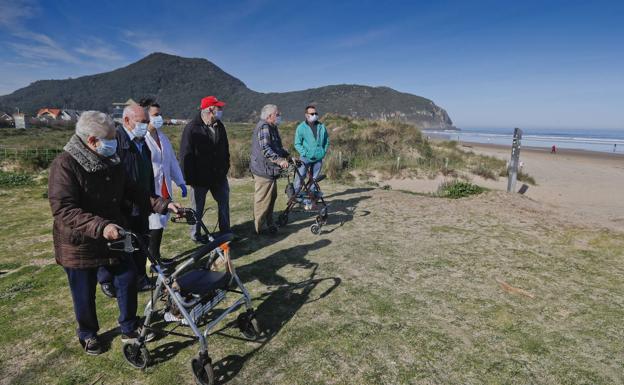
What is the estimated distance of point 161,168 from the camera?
429cm

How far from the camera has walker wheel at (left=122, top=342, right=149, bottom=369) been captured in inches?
107

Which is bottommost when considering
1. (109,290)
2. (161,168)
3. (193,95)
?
(109,290)

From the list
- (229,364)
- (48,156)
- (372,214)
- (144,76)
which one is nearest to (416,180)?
(372,214)

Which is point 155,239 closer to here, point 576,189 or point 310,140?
point 310,140

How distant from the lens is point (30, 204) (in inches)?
320

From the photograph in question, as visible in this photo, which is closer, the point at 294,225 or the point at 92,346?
the point at 92,346

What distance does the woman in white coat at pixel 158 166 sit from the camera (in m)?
4.16

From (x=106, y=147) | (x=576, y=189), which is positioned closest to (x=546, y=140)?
(x=576, y=189)

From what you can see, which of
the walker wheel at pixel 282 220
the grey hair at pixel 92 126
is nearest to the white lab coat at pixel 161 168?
the grey hair at pixel 92 126

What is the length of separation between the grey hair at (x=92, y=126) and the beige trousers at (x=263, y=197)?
3227 millimetres

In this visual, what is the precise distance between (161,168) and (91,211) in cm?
174

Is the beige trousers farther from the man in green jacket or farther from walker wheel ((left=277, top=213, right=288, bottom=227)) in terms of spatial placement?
the man in green jacket

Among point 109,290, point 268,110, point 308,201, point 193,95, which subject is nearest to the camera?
point 109,290

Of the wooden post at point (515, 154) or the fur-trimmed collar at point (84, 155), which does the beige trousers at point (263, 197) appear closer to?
the fur-trimmed collar at point (84, 155)
